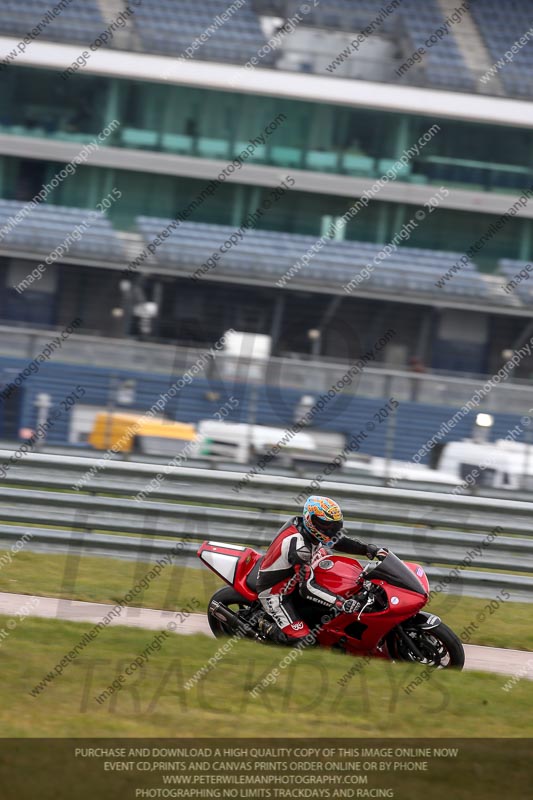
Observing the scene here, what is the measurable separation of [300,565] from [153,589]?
2.34 metres

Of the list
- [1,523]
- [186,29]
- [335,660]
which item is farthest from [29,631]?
[186,29]

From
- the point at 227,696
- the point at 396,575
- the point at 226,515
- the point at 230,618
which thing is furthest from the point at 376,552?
the point at 226,515

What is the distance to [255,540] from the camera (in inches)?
372

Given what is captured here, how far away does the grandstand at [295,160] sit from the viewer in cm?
2447

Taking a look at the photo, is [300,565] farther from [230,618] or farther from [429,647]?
[429,647]

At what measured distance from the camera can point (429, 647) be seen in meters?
7.21

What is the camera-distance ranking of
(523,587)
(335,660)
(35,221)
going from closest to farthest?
(335,660) → (523,587) → (35,221)

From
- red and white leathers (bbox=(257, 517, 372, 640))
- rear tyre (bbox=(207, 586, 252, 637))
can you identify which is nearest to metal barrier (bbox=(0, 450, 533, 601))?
rear tyre (bbox=(207, 586, 252, 637))

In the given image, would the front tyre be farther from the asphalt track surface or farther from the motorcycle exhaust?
the motorcycle exhaust

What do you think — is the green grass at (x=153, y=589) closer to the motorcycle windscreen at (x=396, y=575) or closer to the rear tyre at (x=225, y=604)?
the rear tyre at (x=225, y=604)

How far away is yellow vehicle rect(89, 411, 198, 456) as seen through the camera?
1194cm
